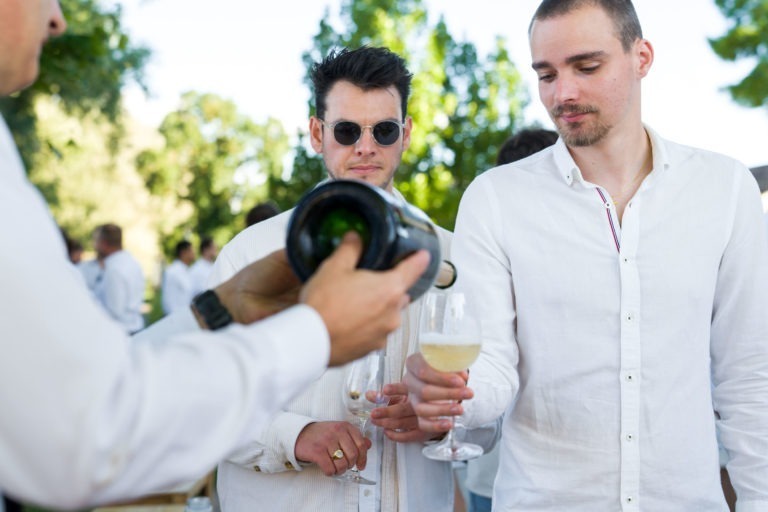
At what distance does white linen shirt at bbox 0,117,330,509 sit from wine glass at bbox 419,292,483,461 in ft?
3.27


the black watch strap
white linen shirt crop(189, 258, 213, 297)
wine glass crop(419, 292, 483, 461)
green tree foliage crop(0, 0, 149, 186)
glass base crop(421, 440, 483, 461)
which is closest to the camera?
the black watch strap

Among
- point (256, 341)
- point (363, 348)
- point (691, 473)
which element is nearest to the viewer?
point (256, 341)

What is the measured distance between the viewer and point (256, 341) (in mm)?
1164

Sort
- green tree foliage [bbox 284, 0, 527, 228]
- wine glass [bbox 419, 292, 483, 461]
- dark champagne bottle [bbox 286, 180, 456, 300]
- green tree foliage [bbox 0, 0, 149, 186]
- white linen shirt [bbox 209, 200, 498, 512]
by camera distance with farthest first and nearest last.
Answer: green tree foliage [bbox 284, 0, 527, 228] → green tree foliage [bbox 0, 0, 149, 186] → white linen shirt [bbox 209, 200, 498, 512] → wine glass [bbox 419, 292, 483, 461] → dark champagne bottle [bbox 286, 180, 456, 300]

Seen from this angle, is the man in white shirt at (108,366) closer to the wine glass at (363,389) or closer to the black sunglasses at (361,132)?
the wine glass at (363,389)

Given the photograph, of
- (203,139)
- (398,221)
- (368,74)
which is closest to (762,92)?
(368,74)

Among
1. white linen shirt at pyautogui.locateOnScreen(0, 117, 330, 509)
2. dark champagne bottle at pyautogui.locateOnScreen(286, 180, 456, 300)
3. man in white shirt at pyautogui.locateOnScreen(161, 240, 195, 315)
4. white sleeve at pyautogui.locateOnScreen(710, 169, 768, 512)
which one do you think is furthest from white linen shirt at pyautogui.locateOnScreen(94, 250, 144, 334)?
white linen shirt at pyautogui.locateOnScreen(0, 117, 330, 509)

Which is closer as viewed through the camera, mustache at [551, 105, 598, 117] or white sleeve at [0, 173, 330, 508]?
white sleeve at [0, 173, 330, 508]

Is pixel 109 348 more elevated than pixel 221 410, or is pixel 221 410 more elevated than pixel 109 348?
pixel 109 348

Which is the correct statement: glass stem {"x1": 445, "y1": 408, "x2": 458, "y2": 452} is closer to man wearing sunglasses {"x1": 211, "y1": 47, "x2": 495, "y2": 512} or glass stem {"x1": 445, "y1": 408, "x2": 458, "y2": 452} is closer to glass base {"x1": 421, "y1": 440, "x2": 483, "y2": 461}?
glass base {"x1": 421, "y1": 440, "x2": 483, "y2": 461}

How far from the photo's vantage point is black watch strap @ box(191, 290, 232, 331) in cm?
158

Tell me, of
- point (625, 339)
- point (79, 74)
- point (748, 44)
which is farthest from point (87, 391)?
point (748, 44)

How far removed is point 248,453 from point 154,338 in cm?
111

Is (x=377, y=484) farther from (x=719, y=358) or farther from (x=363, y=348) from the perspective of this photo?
(x=363, y=348)
